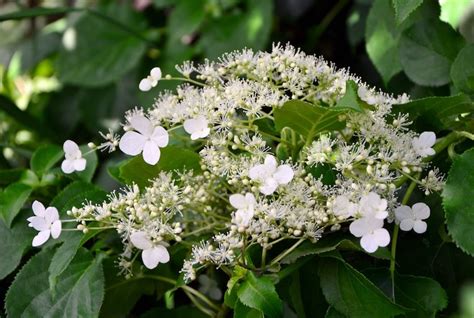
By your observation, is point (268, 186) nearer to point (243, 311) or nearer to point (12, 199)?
point (243, 311)

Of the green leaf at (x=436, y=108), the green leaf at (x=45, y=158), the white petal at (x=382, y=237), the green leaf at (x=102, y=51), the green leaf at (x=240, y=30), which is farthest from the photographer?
the green leaf at (x=102, y=51)

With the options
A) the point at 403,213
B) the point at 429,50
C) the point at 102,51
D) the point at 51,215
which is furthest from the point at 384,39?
the point at 102,51

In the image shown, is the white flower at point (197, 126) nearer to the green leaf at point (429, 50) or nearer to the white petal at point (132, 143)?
the white petal at point (132, 143)

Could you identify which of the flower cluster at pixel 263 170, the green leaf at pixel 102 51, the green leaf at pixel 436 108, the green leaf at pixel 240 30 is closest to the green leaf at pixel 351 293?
the flower cluster at pixel 263 170

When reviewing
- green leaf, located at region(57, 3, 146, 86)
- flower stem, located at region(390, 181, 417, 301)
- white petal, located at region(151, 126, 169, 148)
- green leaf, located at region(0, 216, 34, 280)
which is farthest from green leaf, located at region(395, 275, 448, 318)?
green leaf, located at region(57, 3, 146, 86)

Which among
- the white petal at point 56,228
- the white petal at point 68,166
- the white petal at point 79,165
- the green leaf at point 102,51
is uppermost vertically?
the white petal at point 79,165

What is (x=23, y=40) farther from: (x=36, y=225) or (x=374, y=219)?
(x=374, y=219)
